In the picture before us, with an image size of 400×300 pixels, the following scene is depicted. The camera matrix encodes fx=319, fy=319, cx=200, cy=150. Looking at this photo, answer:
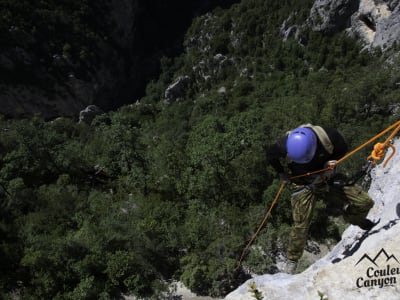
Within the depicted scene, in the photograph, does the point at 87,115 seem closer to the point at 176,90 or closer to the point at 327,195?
the point at 176,90

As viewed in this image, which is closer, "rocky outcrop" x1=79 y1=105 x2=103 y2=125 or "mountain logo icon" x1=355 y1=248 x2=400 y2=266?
"mountain logo icon" x1=355 y1=248 x2=400 y2=266

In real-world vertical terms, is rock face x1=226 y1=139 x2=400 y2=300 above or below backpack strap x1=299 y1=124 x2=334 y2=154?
below

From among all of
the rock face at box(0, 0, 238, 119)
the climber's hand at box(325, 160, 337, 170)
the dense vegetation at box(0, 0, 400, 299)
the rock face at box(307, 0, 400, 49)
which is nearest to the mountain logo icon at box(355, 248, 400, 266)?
the climber's hand at box(325, 160, 337, 170)

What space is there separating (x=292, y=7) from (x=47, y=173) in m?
65.8

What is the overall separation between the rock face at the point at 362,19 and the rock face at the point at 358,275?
49.9 meters

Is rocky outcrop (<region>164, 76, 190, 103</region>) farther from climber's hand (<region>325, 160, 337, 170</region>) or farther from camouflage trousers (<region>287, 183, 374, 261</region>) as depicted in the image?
climber's hand (<region>325, 160, 337, 170</region>)

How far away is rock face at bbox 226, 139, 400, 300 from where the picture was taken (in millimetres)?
4484

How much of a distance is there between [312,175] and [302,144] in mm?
747

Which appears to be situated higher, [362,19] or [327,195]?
[362,19]

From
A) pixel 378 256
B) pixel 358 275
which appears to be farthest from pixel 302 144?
pixel 358 275

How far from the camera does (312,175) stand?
5.39 meters

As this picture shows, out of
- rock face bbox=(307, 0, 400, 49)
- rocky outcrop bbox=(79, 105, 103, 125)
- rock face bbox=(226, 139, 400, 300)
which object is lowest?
rock face bbox=(226, 139, 400, 300)

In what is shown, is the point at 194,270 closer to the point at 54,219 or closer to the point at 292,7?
the point at 54,219

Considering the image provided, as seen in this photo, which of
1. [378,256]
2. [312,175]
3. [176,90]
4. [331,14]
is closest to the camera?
[378,256]
